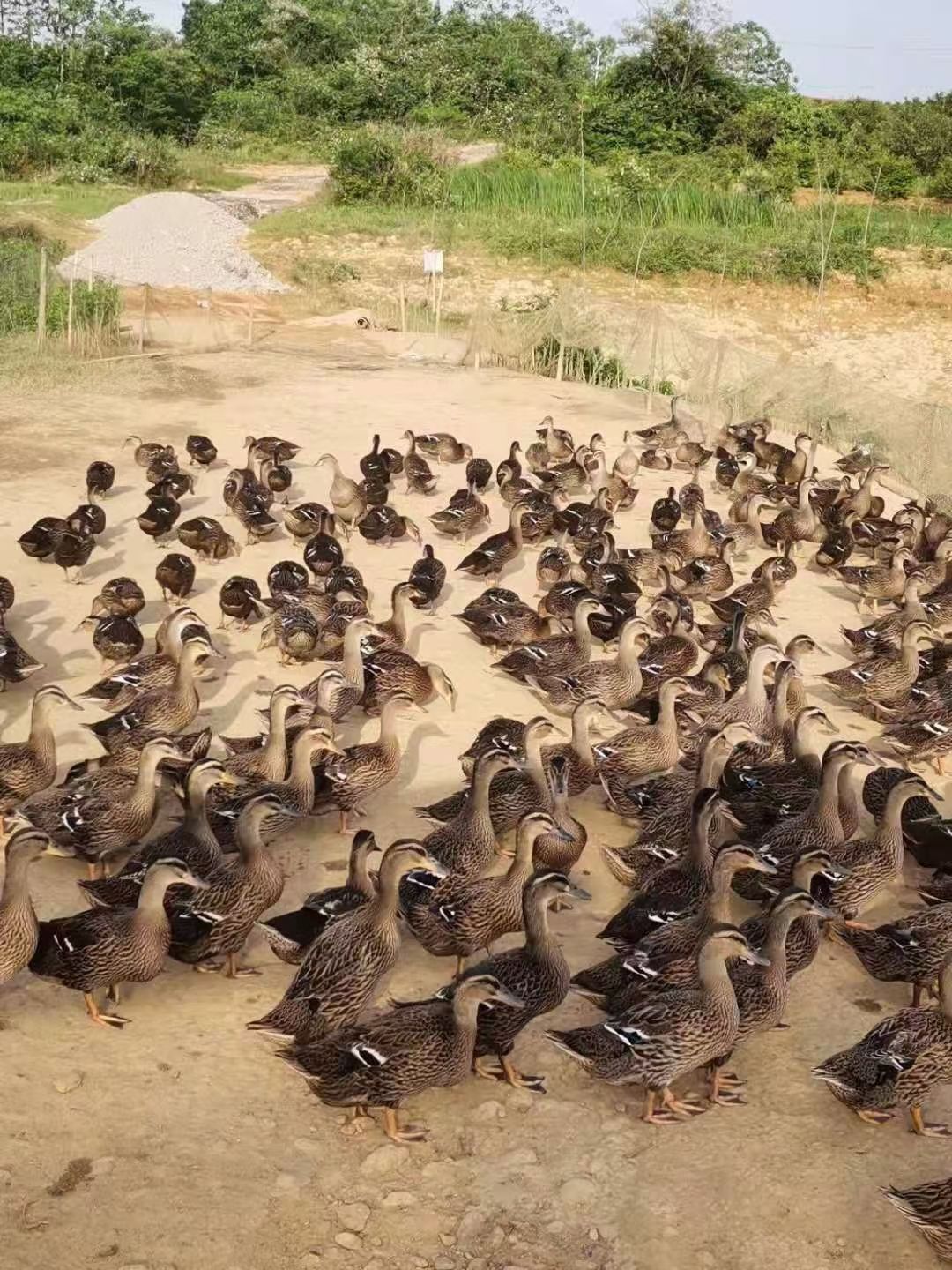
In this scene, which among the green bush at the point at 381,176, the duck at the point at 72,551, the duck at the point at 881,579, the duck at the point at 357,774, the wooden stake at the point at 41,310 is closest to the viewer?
the duck at the point at 357,774

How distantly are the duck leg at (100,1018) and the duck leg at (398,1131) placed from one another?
4.59 feet

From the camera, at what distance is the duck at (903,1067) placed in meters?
5.64

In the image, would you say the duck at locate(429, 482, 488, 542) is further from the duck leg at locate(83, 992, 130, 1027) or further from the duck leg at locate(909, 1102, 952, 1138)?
the duck leg at locate(909, 1102, 952, 1138)

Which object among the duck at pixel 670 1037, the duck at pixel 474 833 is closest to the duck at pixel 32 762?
the duck at pixel 474 833

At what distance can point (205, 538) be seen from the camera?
12.6m

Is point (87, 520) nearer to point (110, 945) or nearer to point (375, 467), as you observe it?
point (375, 467)

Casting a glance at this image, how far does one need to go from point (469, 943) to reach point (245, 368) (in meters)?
15.5

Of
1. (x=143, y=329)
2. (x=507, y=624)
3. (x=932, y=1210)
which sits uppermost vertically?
(x=143, y=329)

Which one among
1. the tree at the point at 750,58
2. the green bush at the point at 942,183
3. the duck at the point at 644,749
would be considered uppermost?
the tree at the point at 750,58

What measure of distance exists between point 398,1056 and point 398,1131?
0.34 meters

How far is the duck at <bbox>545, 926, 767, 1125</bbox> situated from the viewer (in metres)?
5.68

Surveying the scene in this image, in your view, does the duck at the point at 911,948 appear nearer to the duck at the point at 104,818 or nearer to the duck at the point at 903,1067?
the duck at the point at 903,1067

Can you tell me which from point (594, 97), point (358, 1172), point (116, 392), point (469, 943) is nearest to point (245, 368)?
point (116, 392)

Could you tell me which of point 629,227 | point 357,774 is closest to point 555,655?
point 357,774
